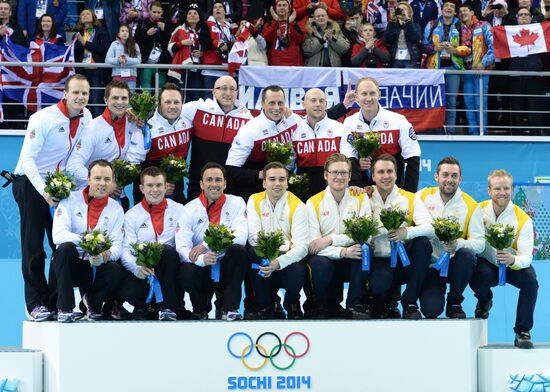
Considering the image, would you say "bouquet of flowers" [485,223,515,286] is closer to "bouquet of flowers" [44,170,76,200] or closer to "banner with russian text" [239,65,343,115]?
"bouquet of flowers" [44,170,76,200]

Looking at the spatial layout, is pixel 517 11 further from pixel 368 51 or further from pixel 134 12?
pixel 134 12

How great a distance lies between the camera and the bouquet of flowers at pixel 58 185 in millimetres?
8672

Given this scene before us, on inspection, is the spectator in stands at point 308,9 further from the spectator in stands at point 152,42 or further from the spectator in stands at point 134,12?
the spectator in stands at point 134,12

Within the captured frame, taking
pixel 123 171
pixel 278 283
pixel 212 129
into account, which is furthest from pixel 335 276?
pixel 123 171

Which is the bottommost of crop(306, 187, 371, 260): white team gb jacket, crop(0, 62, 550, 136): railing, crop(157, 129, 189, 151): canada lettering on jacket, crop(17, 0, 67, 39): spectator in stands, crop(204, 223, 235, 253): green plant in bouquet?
crop(204, 223, 235, 253): green plant in bouquet

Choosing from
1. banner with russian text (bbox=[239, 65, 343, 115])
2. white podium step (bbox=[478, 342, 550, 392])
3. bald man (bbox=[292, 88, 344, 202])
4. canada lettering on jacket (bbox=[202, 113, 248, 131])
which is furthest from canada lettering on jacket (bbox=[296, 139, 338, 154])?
banner with russian text (bbox=[239, 65, 343, 115])

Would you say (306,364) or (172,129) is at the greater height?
(172,129)

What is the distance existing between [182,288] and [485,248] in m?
2.45

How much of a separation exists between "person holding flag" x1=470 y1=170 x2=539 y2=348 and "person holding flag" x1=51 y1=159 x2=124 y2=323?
2.91 metres

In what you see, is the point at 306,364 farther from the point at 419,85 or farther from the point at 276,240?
the point at 419,85

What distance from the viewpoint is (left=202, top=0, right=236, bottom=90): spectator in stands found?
44.5 ft

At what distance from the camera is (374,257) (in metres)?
9.00

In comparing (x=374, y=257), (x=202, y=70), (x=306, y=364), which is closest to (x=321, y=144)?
(x=374, y=257)

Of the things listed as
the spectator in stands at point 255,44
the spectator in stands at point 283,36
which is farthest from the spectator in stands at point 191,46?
the spectator in stands at point 283,36
